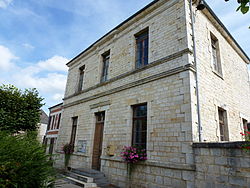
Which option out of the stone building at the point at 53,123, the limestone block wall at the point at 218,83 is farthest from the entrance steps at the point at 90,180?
the stone building at the point at 53,123

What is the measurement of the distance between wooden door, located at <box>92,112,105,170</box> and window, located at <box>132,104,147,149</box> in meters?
2.04

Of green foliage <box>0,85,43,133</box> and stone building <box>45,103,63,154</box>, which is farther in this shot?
stone building <box>45,103,63,154</box>

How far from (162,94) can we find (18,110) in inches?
304

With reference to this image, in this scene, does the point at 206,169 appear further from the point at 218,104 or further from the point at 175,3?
the point at 175,3

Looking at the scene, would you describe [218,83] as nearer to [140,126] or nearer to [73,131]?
[140,126]

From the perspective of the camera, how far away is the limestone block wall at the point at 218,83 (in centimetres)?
535

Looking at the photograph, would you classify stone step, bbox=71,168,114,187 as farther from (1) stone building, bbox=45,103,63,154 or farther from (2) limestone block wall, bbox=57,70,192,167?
(1) stone building, bbox=45,103,63,154

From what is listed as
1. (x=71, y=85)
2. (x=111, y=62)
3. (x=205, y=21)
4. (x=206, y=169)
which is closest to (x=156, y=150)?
(x=206, y=169)

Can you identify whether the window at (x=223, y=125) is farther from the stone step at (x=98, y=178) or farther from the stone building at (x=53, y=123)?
the stone building at (x=53, y=123)

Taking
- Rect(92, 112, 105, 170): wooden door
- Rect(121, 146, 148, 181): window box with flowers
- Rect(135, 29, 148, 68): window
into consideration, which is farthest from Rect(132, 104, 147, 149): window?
Rect(92, 112, 105, 170): wooden door

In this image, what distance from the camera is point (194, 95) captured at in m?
4.91

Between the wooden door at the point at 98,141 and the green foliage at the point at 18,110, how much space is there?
3.97 metres

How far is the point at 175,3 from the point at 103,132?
5.71 m

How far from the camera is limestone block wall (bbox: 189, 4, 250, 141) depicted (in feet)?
17.6
